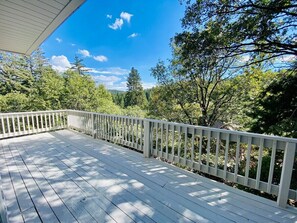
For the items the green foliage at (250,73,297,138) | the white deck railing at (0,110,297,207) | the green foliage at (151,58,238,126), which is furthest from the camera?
the green foliage at (151,58,238,126)

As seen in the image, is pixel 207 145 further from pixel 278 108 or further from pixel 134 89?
pixel 134 89

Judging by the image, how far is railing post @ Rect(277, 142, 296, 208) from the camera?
1729 mm

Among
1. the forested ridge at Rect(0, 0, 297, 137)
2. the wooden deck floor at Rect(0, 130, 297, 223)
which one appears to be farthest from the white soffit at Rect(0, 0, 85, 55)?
the forested ridge at Rect(0, 0, 297, 137)

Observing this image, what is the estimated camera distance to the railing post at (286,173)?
173 cm

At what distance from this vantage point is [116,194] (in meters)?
2.04

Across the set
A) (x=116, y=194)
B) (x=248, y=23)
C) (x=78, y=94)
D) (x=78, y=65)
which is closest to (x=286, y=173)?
(x=116, y=194)

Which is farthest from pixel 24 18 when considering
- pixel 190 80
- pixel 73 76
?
pixel 73 76

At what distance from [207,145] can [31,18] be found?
3530mm

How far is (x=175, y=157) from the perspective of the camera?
2945 mm

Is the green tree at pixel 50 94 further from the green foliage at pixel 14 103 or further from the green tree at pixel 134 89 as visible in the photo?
the green tree at pixel 134 89

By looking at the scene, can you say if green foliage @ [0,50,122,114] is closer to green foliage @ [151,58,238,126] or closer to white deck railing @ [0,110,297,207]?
white deck railing @ [0,110,297,207]

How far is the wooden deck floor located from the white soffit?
2567 mm

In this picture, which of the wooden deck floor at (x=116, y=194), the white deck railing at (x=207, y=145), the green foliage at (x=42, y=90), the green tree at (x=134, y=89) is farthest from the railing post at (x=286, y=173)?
the green tree at (x=134, y=89)

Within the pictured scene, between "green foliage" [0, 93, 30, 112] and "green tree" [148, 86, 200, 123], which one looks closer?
"green tree" [148, 86, 200, 123]
